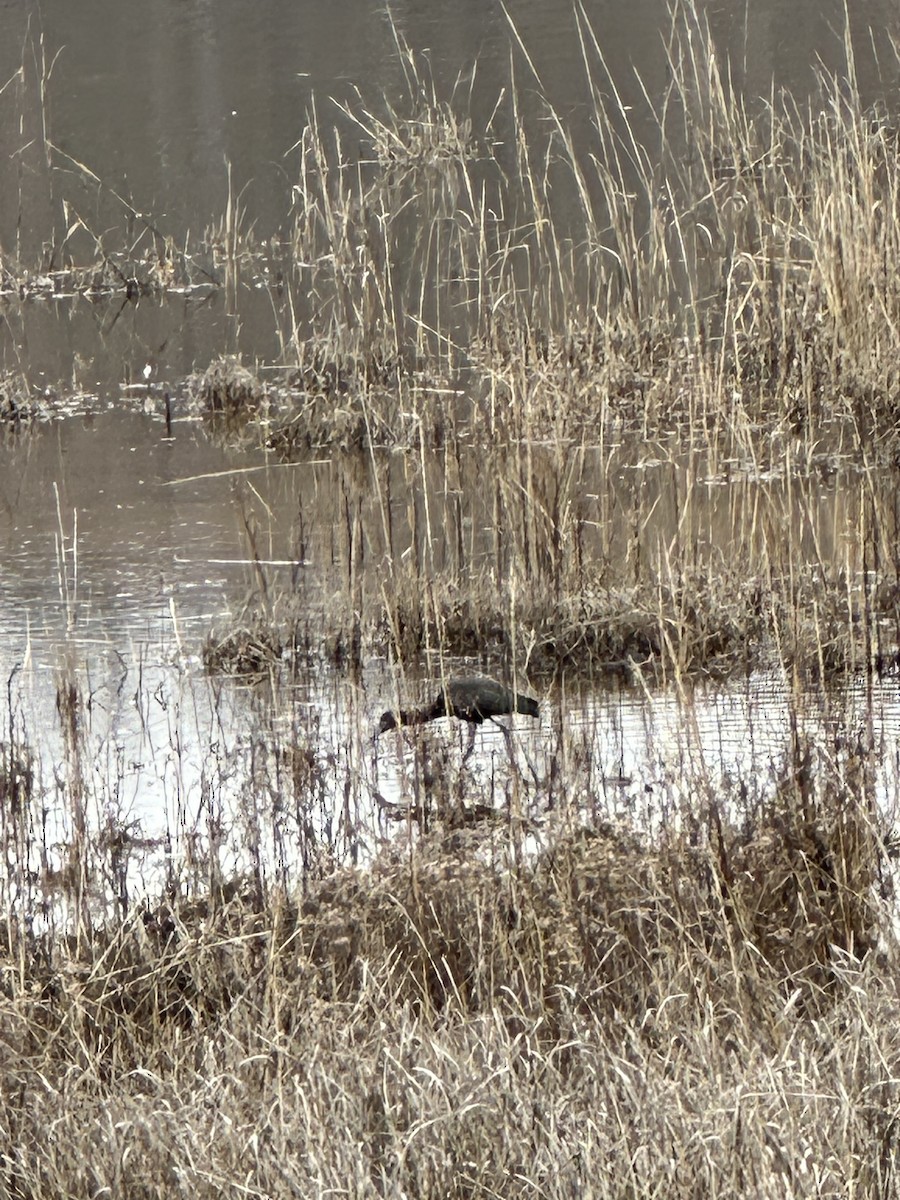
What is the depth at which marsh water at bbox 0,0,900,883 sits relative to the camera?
425cm

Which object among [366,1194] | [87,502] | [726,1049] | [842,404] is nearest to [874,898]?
[726,1049]

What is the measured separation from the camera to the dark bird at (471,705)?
4.32 meters

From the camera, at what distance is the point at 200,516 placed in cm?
673

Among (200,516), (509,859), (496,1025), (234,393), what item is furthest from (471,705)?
(234,393)

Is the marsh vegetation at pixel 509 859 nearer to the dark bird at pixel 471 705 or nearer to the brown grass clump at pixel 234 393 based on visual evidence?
the dark bird at pixel 471 705

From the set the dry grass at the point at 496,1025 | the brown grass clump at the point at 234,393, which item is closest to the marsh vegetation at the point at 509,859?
the dry grass at the point at 496,1025

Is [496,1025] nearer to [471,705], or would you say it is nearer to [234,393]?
[471,705]

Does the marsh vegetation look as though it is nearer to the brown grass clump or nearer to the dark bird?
the dark bird

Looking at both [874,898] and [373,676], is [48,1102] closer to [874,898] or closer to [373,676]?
[874,898]

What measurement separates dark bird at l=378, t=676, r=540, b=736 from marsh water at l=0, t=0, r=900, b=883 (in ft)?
0.23

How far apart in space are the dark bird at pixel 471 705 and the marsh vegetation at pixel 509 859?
8 centimetres

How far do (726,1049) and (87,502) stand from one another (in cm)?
453

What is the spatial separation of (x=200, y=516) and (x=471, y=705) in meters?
2.62

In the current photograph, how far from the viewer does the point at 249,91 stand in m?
17.3
